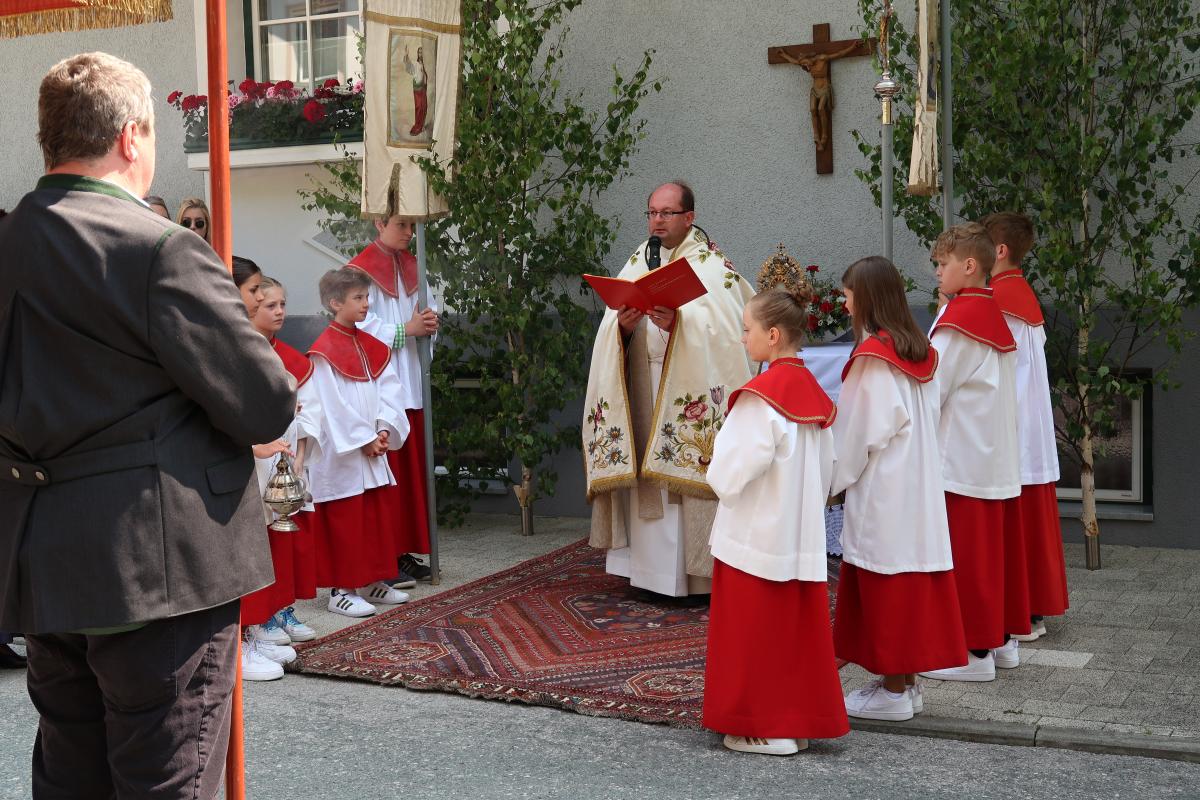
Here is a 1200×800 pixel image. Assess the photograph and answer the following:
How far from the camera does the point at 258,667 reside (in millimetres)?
5188

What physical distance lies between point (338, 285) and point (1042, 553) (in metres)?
3.36

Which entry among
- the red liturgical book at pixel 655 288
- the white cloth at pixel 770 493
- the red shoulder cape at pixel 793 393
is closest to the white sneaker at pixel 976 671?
the white cloth at pixel 770 493

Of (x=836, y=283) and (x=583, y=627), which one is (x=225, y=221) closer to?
(x=583, y=627)

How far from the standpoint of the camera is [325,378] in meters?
6.11

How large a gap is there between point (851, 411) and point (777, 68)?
417 centimetres

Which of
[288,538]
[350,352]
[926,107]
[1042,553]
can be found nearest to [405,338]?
[350,352]

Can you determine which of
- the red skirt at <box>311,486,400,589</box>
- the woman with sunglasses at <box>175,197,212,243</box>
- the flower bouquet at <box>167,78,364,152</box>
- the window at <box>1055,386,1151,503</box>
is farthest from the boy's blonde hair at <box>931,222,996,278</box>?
the flower bouquet at <box>167,78,364,152</box>

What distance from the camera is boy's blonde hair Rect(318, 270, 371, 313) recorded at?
621 cm

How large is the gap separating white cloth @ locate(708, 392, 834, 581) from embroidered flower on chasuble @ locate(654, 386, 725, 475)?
1.94 meters

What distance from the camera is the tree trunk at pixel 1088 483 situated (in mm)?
6773

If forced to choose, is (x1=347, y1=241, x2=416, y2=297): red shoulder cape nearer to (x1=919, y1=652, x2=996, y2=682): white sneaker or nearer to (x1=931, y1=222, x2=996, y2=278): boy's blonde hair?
(x1=931, y1=222, x2=996, y2=278): boy's blonde hair

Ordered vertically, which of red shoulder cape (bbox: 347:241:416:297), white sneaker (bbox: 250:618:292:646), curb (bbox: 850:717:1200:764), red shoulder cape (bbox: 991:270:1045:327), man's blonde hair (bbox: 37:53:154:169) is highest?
man's blonde hair (bbox: 37:53:154:169)

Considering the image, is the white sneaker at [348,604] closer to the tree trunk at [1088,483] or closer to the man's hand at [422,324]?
the man's hand at [422,324]

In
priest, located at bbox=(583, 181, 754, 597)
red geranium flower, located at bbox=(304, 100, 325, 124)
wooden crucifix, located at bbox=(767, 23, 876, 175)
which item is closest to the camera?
priest, located at bbox=(583, 181, 754, 597)
